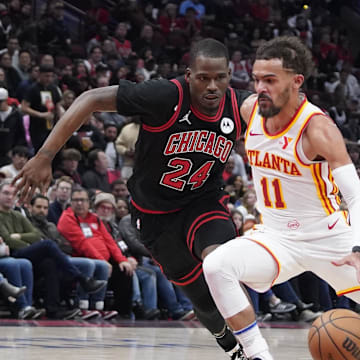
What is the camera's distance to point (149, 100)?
18.0 feet

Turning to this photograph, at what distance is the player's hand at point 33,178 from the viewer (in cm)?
496

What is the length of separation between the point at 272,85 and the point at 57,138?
137cm

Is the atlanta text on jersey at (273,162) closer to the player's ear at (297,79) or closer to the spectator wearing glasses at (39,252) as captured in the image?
the player's ear at (297,79)

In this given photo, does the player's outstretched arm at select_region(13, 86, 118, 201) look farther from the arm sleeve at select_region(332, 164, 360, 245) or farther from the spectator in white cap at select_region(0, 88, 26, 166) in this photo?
the spectator in white cap at select_region(0, 88, 26, 166)

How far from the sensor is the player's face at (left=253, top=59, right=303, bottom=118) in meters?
4.75

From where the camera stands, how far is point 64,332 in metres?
8.37

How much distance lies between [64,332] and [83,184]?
3943 mm

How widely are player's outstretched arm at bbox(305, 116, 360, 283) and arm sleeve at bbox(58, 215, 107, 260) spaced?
19.9 feet

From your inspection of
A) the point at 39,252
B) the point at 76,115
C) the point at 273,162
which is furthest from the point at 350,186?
the point at 39,252

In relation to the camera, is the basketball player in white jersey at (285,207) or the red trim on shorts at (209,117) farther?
the red trim on shorts at (209,117)

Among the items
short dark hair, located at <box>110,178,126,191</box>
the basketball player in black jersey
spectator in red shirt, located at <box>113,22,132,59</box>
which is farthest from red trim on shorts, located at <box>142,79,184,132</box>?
spectator in red shirt, located at <box>113,22,132,59</box>

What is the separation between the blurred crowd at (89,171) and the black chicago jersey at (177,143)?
1765 mm

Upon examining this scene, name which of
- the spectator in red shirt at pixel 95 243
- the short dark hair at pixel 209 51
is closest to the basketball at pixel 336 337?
the short dark hair at pixel 209 51

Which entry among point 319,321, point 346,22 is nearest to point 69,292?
point 319,321
